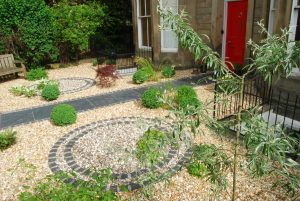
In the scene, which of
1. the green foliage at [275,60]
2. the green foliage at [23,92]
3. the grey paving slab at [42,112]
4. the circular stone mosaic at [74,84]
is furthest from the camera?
the circular stone mosaic at [74,84]

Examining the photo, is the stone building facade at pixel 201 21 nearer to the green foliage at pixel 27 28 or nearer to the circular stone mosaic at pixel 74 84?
the circular stone mosaic at pixel 74 84

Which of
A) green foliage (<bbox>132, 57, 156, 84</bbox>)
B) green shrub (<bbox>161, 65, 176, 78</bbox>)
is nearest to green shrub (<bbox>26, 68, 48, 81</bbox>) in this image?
green foliage (<bbox>132, 57, 156, 84</bbox>)

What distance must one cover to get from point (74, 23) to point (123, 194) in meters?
11.8

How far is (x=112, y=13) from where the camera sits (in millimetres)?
16812

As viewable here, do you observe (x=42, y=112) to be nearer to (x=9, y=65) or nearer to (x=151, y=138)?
(x=9, y=65)

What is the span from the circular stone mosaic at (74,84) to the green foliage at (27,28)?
2.66 meters

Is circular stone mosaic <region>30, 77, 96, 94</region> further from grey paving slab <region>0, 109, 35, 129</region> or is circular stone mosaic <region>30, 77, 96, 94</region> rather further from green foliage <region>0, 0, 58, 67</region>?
green foliage <region>0, 0, 58, 67</region>

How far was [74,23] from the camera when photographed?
13.4m

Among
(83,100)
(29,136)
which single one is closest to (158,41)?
(83,100)

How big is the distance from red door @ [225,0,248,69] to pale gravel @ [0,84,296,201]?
16.3 feet

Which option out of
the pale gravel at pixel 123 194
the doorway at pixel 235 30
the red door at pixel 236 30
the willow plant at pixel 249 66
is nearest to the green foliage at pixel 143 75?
the pale gravel at pixel 123 194

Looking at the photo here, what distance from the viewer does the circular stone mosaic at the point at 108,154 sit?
423cm

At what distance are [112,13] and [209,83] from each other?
10.3 metres

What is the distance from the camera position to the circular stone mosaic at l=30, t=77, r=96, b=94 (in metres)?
9.74
